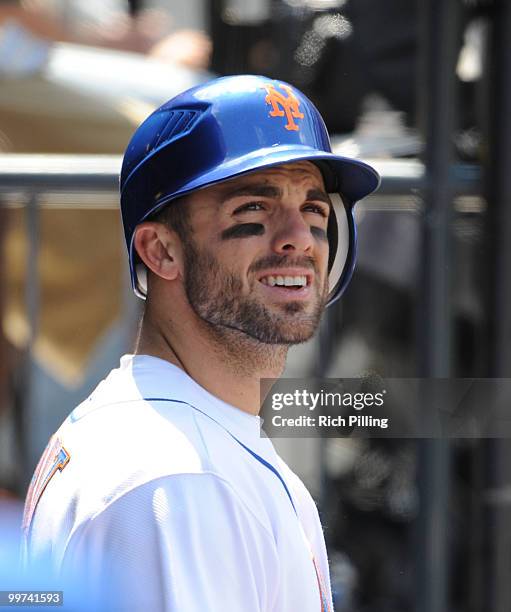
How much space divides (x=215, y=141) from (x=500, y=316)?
90.3 inches

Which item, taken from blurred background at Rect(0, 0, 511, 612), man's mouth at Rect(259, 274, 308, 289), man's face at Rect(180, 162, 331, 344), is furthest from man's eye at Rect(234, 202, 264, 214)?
blurred background at Rect(0, 0, 511, 612)

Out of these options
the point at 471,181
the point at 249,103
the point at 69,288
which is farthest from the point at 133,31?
the point at 249,103

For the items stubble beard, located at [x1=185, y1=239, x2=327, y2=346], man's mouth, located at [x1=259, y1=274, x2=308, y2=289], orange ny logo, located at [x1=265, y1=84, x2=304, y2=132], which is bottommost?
stubble beard, located at [x1=185, y1=239, x2=327, y2=346]

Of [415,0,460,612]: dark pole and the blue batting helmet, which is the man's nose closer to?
the blue batting helmet

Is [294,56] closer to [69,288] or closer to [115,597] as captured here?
[69,288]

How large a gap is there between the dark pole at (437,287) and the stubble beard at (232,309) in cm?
213

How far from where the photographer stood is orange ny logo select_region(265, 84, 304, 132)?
6.34 ft

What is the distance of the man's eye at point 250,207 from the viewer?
1.91 metres

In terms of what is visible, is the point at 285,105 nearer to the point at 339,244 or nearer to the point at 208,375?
the point at 339,244

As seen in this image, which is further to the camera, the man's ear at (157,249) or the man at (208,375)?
the man's ear at (157,249)

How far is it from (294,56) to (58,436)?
282 cm

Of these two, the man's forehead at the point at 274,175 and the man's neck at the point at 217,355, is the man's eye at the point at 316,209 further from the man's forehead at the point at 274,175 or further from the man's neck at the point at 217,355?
the man's neck at the point at 217,355

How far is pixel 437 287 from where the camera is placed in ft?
13.1

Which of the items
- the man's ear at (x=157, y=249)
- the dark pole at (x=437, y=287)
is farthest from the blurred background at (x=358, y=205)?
the man's ear at (x=157, y=249)
